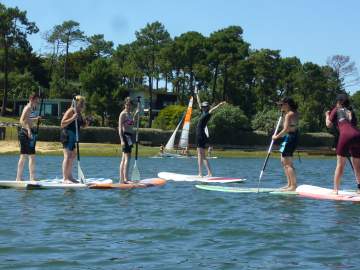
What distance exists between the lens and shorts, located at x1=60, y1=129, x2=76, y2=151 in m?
17.5

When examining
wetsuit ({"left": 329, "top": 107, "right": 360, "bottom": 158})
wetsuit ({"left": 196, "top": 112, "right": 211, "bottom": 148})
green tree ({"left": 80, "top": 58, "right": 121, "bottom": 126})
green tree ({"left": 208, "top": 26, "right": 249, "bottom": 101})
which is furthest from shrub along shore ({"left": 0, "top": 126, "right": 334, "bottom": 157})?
wetsuit ({"left": 329, "top": 107, "right": 360, "bottom": 158})

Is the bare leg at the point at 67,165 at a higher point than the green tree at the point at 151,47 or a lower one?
lower

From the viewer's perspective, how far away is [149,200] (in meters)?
15.1

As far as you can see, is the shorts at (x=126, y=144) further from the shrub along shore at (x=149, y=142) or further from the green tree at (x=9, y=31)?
the green tree at (x=9, y=31)

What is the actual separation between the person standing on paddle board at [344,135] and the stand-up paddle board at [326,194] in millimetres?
244

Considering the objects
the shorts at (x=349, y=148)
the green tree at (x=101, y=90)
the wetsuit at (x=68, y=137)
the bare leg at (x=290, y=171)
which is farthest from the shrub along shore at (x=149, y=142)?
the shorts at (x=349, y=148)

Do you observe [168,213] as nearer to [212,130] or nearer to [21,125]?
[21,125]

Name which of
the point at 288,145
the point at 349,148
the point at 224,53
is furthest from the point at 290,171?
the point at 224,53

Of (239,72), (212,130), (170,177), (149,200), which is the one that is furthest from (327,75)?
(149,200)

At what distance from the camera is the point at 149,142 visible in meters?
76.4

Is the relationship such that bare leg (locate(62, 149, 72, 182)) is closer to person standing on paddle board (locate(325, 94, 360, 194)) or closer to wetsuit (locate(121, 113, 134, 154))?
wetsuit (locate(121, 113, 134, 154))

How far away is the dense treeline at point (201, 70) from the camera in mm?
91513

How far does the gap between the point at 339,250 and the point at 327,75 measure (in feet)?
322

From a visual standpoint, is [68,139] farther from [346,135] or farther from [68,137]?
[346,135]
